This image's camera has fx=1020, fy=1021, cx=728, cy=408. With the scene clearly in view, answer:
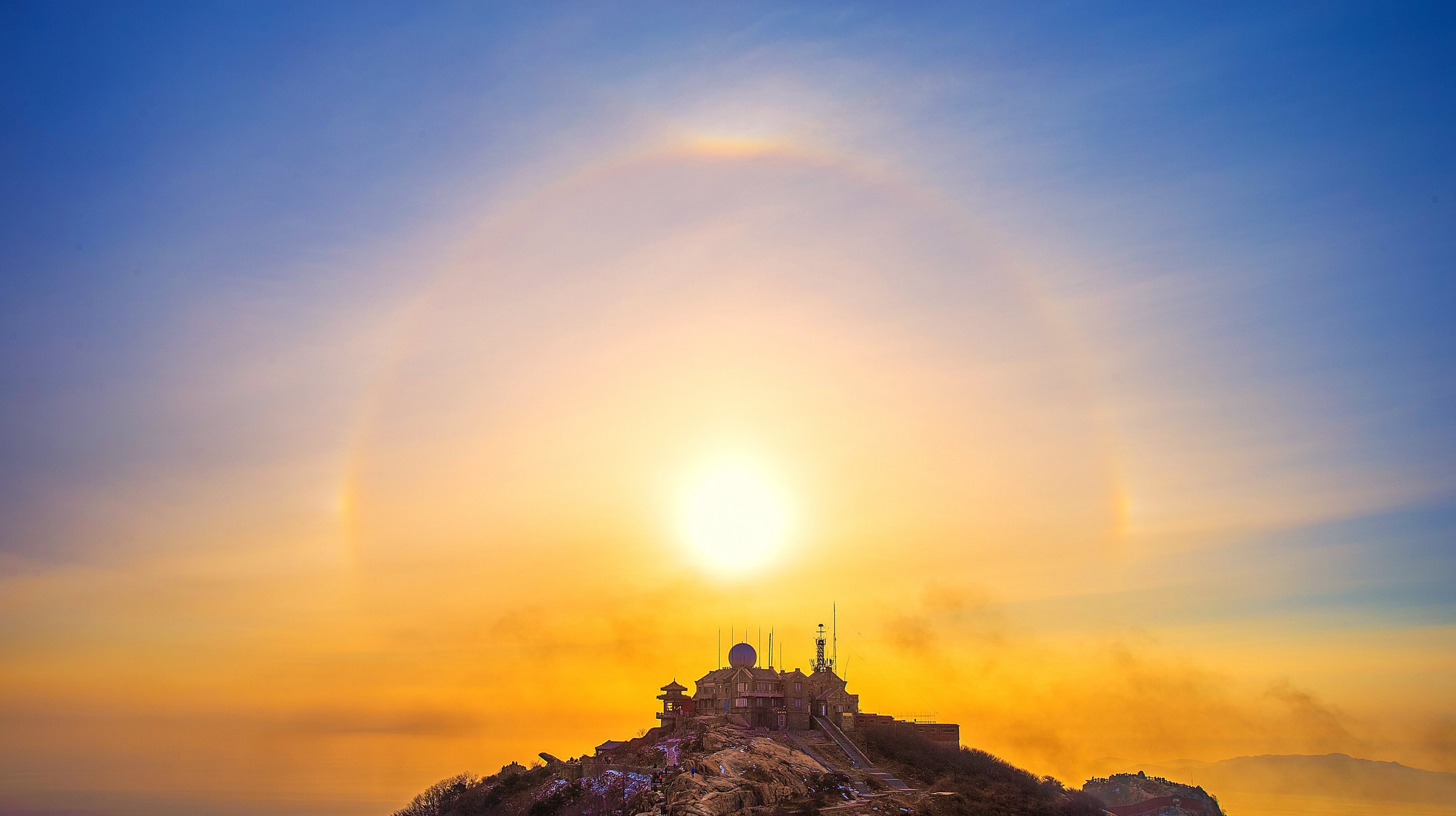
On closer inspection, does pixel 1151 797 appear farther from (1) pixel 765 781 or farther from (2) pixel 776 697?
(1) pixel 765 781

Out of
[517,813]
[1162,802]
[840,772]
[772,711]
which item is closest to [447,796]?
[517,813]

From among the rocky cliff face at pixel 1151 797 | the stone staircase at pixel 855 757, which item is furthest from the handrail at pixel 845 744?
the rocky cliff face at pixel 1151 797

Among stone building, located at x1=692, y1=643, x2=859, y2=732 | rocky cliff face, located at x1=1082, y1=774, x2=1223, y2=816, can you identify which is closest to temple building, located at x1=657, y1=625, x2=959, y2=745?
stone building, located at x1=692, y1=643, x2=859, y2=732

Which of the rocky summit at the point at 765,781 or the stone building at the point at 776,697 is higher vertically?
the stone building at the point at 776,697

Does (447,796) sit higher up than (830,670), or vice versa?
(830,670)

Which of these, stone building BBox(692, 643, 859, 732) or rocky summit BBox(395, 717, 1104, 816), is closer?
rocky summit BBox(395, 717, 1104, 816)

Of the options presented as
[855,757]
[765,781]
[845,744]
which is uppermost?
[845,744]

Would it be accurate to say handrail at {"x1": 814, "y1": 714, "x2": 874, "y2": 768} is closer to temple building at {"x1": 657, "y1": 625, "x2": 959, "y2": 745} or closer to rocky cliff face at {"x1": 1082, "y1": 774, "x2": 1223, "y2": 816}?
temple building at {"x1": 657, "y1": 625, "x2": 959, "y2": 745}

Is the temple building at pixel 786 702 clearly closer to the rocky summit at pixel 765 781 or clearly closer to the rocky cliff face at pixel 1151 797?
the rocky summit at pixel 765 781

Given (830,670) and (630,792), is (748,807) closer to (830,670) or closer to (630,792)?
(630,792)

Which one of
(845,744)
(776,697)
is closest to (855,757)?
(845,744)

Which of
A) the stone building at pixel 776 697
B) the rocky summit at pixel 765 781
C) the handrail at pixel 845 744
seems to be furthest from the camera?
the stone building at pixel 776 697
